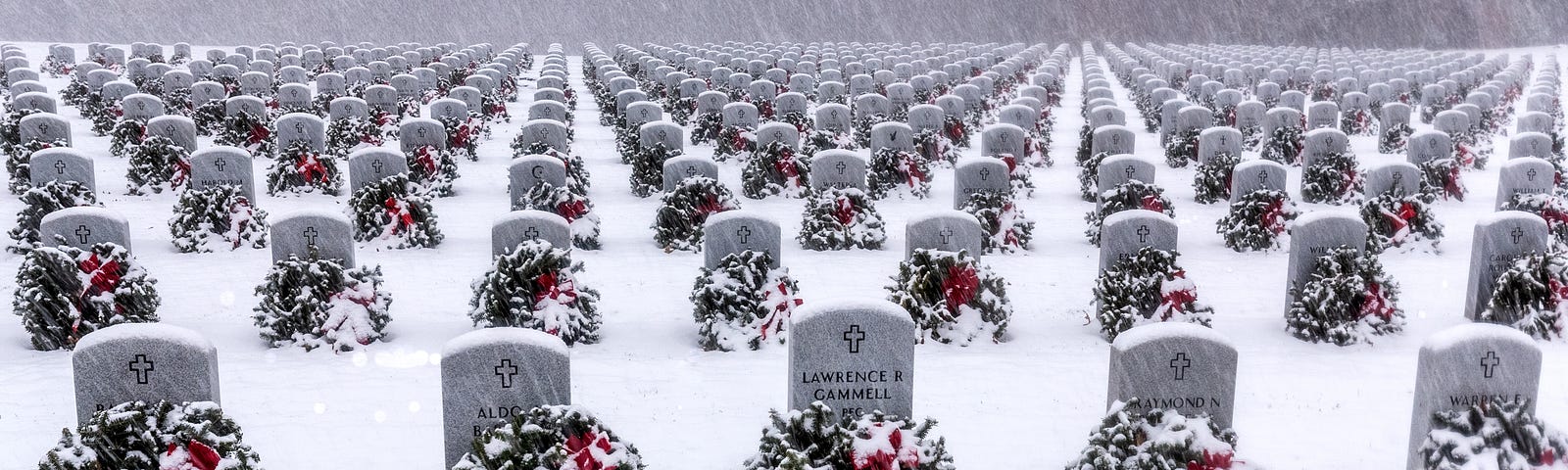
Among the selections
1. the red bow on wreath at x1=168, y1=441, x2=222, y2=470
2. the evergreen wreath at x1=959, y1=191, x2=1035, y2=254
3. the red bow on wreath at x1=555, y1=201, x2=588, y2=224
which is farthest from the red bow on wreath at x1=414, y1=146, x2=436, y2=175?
the red bow on wreath at x1=168, y1=441, x2=222, y2=470

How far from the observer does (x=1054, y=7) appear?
163ft

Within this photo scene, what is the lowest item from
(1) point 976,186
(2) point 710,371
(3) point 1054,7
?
(2) point 710,371

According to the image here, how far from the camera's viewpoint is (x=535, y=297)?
9.27 meters

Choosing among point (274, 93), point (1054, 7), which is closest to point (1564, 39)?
point (1054, 7)

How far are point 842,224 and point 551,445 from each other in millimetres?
6893

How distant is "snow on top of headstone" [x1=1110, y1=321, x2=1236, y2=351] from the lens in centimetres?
647

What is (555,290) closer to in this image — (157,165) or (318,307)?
(318,307)

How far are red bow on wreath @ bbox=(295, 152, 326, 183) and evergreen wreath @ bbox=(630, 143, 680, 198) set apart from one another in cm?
354

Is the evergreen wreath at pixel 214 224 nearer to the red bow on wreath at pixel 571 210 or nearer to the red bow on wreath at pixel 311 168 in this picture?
the red bow on wreath at pixel 311 168

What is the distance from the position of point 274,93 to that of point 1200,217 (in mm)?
A: 17236

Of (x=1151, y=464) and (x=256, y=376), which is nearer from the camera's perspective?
(x=1151, y=464)

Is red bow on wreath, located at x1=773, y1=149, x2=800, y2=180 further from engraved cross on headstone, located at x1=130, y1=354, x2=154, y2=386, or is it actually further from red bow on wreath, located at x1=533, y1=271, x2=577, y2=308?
engraved cross on headstone, located at x1=130, y1=354, x2=154, y2=386

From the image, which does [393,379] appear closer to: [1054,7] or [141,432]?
[141,432]

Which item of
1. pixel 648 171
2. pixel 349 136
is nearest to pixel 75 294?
pixel 648 171
